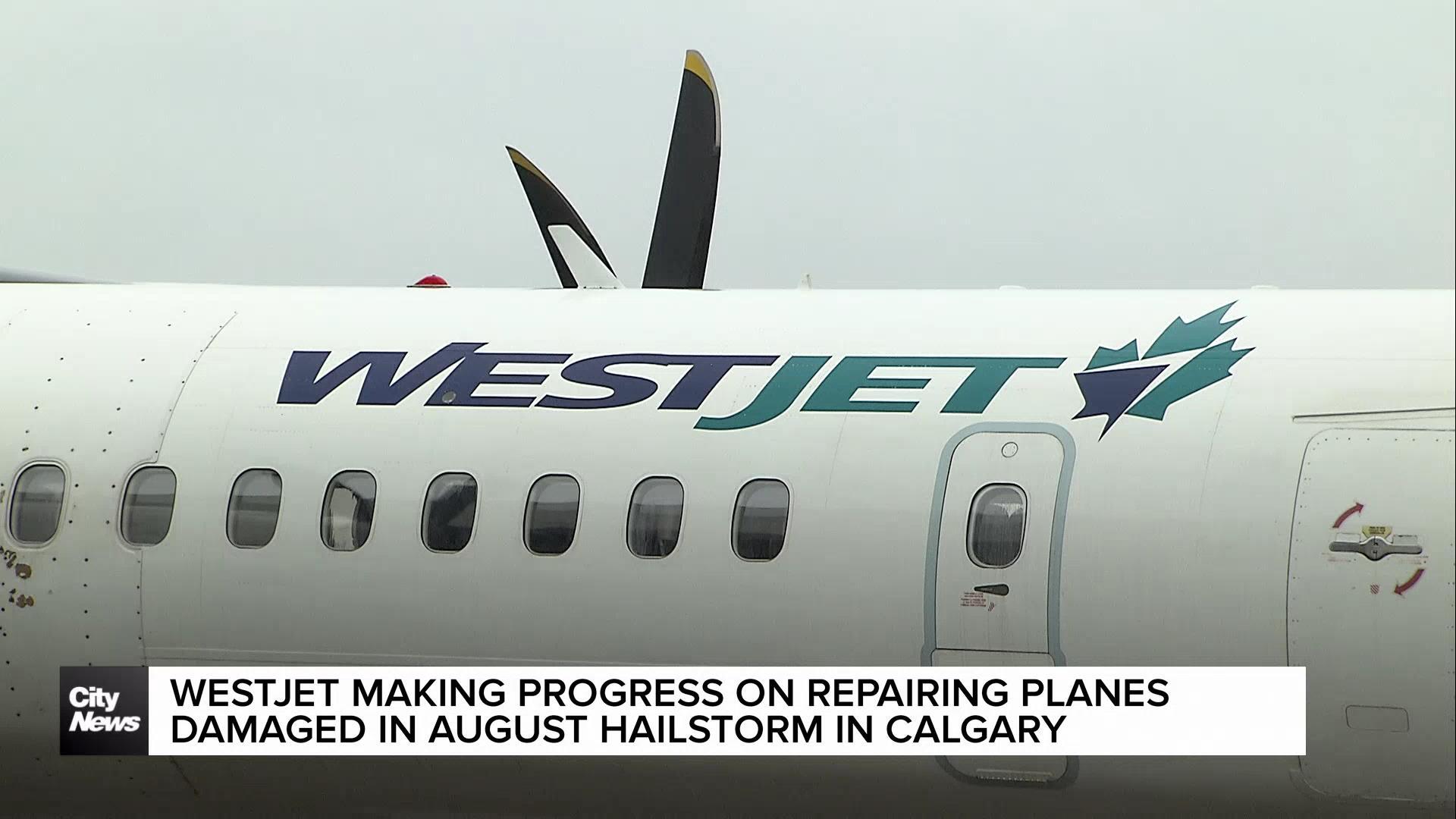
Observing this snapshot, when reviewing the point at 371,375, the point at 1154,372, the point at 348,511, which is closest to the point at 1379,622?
the point at 1154,372

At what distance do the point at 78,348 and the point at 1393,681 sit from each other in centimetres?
806

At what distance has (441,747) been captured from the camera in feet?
31.4

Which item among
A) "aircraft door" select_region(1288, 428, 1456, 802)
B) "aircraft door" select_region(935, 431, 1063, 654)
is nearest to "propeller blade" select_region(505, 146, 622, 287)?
"aircraft door" select_region(935, 431, 1063, 654)

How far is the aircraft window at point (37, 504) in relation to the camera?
10266mm

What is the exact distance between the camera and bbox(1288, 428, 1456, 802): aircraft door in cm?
799

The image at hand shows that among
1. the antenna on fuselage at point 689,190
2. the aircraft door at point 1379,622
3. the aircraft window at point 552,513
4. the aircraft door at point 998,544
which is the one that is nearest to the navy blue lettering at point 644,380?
the aircraft window at point 552,513

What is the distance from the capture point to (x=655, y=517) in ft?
30.7

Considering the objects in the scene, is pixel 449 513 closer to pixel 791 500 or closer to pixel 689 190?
pixel 791 500

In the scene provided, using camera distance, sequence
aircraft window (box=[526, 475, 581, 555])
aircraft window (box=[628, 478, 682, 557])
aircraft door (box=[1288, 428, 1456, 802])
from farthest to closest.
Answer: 1. aircraft window (box=[526, 475, 581, 555])
2. aircraft window (box=[628, 478, 682, 557])
3. aircraft door (box=[1288, 428, 1456, 802])

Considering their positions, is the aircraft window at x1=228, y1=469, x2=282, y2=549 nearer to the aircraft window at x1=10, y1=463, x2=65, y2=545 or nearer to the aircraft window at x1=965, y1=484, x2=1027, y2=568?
the aircraft window at x1=10, y1=463, x2=65, y2=545

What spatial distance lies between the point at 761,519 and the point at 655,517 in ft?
1.96

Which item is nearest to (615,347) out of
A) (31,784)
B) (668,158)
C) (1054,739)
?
(1054,739)

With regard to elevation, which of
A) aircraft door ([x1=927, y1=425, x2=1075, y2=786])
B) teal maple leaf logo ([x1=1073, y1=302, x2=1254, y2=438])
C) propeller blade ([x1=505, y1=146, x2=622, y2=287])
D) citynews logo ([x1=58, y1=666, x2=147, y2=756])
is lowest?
citynews logo ([x1=58, y1=666, x2=147, y2=756])
